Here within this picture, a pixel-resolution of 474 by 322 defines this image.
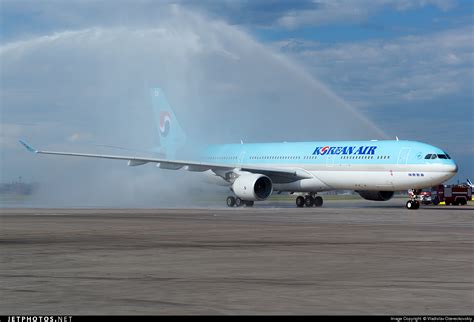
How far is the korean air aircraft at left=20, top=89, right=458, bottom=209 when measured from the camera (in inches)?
1858

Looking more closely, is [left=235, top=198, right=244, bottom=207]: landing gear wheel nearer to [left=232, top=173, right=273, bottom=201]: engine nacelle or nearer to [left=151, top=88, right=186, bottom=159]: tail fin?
[left=232, top=173, right=273, bottom=201]: engine nacelle

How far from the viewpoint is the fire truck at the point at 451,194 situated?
67.1m

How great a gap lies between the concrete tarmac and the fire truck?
42.7m

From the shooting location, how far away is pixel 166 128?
67500mm

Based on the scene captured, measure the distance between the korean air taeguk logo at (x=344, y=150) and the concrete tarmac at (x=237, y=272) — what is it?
23.9m

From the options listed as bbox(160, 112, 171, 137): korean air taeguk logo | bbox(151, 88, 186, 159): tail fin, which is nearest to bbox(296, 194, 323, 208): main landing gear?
bbox(151, 88, 186, 159): tail fin

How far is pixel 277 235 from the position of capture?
979 inches

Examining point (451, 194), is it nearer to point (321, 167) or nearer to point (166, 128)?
point (321, 167)

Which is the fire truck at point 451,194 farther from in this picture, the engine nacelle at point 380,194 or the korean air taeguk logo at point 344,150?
the korean air taeguk logo at point 344,150

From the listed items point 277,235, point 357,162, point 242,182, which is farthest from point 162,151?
point 277,235

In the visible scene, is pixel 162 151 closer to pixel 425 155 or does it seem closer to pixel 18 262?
pixel 425 155

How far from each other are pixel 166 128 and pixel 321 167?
19124 mm

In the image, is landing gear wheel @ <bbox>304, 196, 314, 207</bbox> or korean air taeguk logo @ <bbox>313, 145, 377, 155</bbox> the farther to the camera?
landing gear wheel @ <bbox>304, 196, 314, 207</bbox>

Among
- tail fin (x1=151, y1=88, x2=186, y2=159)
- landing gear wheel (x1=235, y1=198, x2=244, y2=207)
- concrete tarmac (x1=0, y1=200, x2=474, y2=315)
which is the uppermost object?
tail fin (x1=151, y1=88, x2=186, y2=159)
